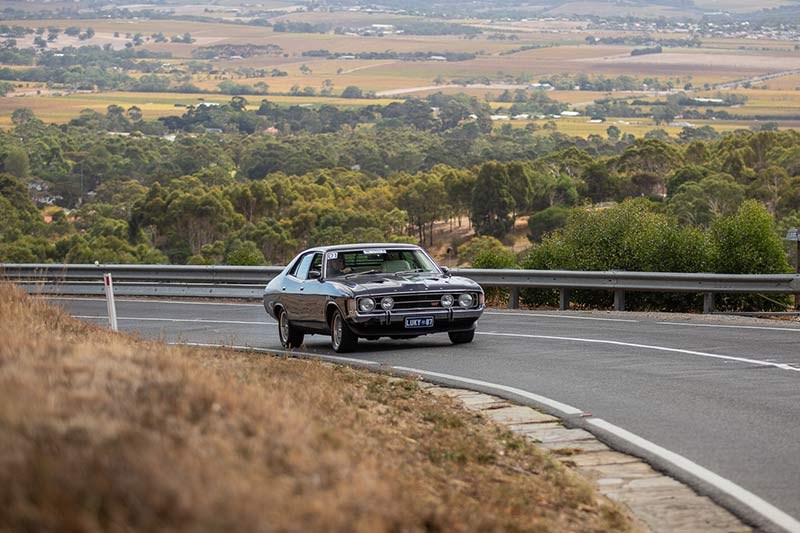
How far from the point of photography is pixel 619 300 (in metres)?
22.7

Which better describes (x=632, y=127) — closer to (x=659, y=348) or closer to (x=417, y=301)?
(x=659, y=348)

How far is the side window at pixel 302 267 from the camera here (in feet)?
58.3

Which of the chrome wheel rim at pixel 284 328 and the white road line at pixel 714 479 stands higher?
the white road line at pixel 714 479

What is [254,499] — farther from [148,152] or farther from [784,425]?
[148,152]

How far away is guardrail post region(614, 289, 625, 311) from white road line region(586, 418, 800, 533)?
38.4 ft

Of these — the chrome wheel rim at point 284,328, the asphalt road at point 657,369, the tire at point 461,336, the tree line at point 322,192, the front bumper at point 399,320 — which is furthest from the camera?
the tree line at point 322,192

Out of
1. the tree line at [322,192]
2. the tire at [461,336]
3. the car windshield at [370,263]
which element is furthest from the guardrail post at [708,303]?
the tree line at [322,192]

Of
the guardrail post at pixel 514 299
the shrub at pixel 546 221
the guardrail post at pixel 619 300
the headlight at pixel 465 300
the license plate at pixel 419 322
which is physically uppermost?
the headlight at pixel 465 300

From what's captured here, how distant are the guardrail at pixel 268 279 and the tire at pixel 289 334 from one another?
10.5 feet

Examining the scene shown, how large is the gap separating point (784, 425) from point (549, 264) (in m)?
17.7

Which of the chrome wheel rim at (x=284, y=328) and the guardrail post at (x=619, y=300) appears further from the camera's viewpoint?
the guardrail post at (x=619, y=300)

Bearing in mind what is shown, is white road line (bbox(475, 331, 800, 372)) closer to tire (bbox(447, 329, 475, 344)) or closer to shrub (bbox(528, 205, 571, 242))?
tire (bbox(447, 329, 475, 344))

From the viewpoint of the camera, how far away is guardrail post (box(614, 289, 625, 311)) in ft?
74.2

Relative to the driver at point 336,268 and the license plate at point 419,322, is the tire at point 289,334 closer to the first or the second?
the driver at point 336,268
